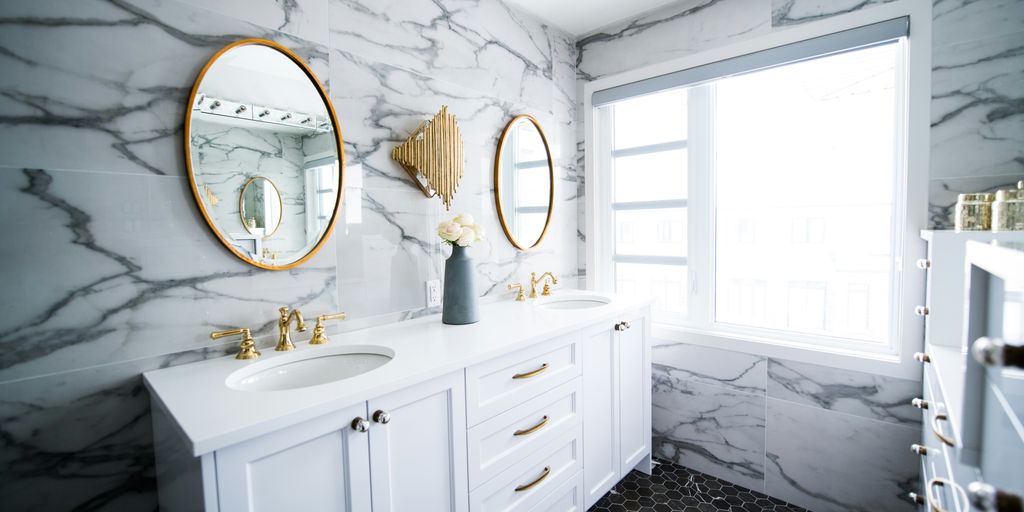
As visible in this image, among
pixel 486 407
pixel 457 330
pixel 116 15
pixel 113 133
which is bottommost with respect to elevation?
pixel 486 407

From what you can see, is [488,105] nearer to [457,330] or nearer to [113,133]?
[457,330]

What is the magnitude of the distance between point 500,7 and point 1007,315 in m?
2.28

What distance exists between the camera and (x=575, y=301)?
2.48 metres

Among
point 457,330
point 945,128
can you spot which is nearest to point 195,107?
point 457,330

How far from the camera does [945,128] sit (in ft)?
5.59

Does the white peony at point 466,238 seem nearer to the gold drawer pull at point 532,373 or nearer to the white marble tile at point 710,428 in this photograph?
the gold drawer pull at point 532,373

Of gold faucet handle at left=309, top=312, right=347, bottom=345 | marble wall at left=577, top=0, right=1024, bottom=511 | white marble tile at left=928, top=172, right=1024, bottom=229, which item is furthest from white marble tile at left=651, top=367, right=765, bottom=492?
gold faucet handle at left=309, top=312, right=347, bottom=345

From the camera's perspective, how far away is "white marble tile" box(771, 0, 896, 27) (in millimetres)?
1881

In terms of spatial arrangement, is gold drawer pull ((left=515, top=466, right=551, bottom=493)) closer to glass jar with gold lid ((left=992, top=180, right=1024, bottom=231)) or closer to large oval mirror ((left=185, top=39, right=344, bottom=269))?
large oval mirror ((left=185, top=39, right=344, bottom=269))

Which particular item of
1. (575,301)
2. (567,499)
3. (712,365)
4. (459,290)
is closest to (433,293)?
(459,290)

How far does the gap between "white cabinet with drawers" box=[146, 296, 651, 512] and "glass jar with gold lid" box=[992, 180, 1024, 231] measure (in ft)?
4.06

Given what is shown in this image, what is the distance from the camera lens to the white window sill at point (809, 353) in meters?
1.82

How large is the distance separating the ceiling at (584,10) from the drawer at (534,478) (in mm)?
2119

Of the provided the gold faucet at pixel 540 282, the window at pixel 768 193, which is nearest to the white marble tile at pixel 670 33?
the window at pixel 768 193
